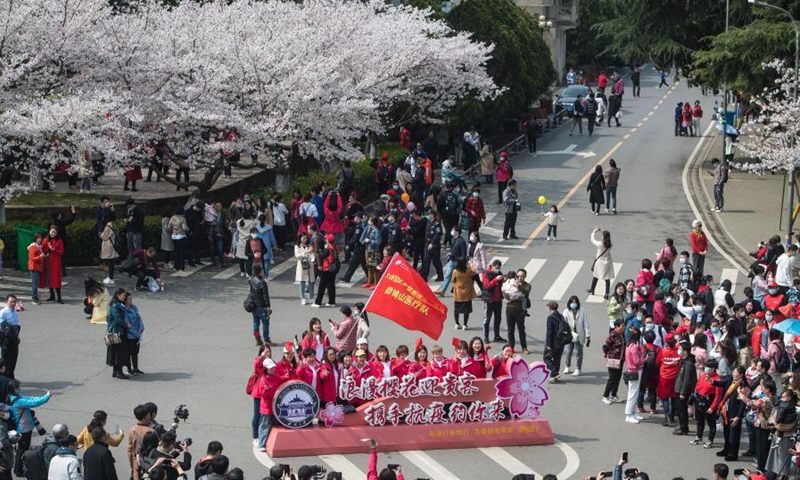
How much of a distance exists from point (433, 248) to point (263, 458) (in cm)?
1252

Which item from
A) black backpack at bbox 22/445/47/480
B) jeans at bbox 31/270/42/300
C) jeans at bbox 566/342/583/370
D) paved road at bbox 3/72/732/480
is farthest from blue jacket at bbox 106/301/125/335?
jeans at bbox 566/342/583/370

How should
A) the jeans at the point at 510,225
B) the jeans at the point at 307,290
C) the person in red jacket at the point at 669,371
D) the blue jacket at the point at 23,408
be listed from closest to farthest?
the blue jacket at the point at 23,408 → the person in red jacket at the point at 669,371 → the jeans at the point at 307,290 → the jeans at the point at 510,225

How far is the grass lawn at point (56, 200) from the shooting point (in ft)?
112

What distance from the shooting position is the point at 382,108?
44969 millimetres

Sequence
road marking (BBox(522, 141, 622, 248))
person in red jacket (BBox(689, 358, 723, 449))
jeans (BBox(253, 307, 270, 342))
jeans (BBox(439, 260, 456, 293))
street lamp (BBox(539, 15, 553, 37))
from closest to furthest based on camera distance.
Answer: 1. person in red jacket (BBox(689, 358, 723, 449))
2. jeans (BBox(253, 307, 270, 342))
3. jeans (BBox(439, 260, 456, 293))
4. road marking (BBox(522, 141, 622, 248))
5. street lamp (BBox(539, 15, 553, 37))

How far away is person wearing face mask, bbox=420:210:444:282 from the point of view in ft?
102

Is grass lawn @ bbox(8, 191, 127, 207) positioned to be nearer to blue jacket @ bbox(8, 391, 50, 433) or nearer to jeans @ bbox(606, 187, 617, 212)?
jeans @ bbox(606, 187, 617, 212)

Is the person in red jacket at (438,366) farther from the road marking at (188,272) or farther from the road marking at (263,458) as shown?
the road marking at (188,272)

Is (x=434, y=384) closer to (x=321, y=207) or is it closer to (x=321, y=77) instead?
(x=321, y=207)

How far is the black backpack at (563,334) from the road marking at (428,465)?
178 inches

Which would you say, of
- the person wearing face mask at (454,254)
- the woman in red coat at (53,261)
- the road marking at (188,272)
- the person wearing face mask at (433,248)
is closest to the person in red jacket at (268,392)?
the woman in red coat at (53,261)

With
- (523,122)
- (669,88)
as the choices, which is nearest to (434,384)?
(523,122)

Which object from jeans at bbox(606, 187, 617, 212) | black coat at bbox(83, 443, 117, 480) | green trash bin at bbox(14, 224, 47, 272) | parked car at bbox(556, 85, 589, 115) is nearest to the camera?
black coat at bbox(83, 443, 117, 480)

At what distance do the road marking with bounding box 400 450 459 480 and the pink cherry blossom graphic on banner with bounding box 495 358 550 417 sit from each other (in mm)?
1656
